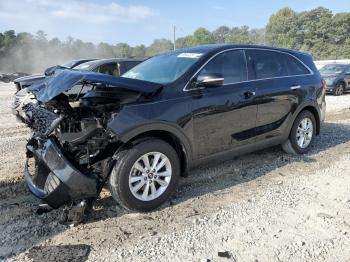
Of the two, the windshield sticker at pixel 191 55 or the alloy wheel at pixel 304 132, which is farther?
the alloy wheel at pixel 304 132

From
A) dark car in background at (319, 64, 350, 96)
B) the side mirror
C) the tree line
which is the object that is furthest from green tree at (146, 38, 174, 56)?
the side mirror

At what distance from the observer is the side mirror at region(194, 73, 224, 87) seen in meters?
4.67

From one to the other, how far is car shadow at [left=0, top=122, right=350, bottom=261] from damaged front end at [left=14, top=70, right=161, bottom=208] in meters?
0.31

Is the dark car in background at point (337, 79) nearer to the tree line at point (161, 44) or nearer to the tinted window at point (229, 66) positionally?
the tinted window at point (229, 66)

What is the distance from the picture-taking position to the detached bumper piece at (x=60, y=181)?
12.8 feet

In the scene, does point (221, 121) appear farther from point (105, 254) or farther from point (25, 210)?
point (25, 210)

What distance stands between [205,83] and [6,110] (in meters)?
10.4

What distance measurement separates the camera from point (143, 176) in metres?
4.31

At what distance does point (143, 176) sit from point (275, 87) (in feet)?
8.80

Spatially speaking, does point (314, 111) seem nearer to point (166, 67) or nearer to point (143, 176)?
point (166, 67)

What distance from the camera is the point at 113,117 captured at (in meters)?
4.10

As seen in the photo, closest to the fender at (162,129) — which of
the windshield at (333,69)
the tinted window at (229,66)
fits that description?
the tinted window at (229,66)

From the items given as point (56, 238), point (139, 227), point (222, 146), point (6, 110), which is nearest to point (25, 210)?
point (56, 238)

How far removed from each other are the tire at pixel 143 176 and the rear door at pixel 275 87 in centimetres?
174
